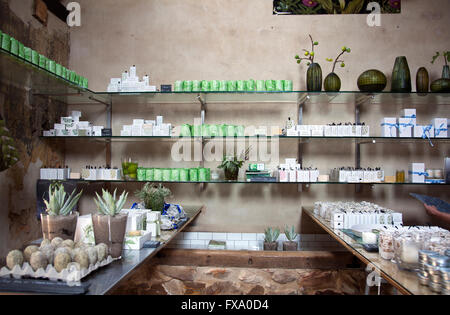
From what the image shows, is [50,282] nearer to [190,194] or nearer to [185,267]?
[185,267]

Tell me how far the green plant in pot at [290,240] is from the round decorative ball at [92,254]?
2610 millimetres

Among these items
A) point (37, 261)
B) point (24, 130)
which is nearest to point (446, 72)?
point (37, 261)

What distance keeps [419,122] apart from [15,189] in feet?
15.3

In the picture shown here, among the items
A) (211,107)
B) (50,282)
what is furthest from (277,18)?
(50,282)

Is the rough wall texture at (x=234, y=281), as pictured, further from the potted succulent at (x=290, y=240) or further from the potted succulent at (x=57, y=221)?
Answer: the potted succulent at (x=57, y=221)

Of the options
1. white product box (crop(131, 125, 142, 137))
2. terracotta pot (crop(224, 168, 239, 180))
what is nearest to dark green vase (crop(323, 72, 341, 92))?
terracotta pot (crop(224, 168, 239, 180))

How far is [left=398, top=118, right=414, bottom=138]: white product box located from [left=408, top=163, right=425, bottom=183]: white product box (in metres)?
0.37

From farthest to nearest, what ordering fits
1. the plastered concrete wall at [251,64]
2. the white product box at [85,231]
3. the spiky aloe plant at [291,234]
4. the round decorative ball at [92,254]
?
1. the plastered concrete wall at [251,64]
2. the spiky aloe plant at [291,234]
3. the white product box at [85,231]
4. the round decorative ball at [92,254]

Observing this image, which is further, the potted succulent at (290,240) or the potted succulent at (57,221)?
the potted succulent at (290,240)

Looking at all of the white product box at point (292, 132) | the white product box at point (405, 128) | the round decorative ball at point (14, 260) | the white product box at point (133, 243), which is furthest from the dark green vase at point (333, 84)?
the round decorative ball at point (14, 260)

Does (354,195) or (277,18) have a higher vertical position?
(277,18)

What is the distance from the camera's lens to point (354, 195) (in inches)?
166

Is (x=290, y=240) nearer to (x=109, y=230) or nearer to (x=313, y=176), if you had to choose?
(x=313, y=176)

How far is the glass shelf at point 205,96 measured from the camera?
3566mm
